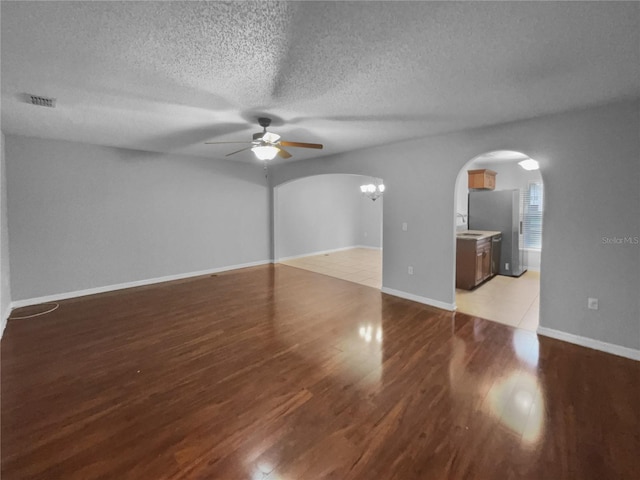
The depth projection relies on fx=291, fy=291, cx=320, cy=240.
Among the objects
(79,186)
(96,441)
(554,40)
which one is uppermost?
(554,40)

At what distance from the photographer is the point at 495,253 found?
5988 millimetres

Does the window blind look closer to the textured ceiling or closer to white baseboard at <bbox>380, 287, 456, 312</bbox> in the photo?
white baseboard at <bbox>380, 287, 456, 312</bbox>

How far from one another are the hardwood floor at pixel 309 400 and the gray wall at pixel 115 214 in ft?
3.65

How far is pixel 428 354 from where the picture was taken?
9.55 ft

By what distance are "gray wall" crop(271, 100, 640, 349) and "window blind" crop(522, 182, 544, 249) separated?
11.3 ft

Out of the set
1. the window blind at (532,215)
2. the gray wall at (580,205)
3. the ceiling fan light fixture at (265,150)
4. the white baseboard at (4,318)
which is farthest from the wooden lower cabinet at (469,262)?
the white baseboard at (4,318)

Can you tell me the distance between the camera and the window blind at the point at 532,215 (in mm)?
6191

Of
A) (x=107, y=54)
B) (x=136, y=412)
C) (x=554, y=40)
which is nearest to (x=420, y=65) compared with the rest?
(x=554, y=40)

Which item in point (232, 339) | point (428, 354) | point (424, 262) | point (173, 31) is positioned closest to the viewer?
point (173, 31)

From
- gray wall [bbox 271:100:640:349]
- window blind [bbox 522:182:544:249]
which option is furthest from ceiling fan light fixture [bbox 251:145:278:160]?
window blind [bbox 522:182:544:249]

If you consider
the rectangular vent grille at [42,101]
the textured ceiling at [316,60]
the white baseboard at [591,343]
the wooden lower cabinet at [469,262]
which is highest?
the rectangular vent grille at [42,101]

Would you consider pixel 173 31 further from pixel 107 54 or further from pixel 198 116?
pixel 198 116

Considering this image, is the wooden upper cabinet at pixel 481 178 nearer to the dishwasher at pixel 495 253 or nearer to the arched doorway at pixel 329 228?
the dishwasher at pixel 495 253

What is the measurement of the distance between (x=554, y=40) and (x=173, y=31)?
234 cm
